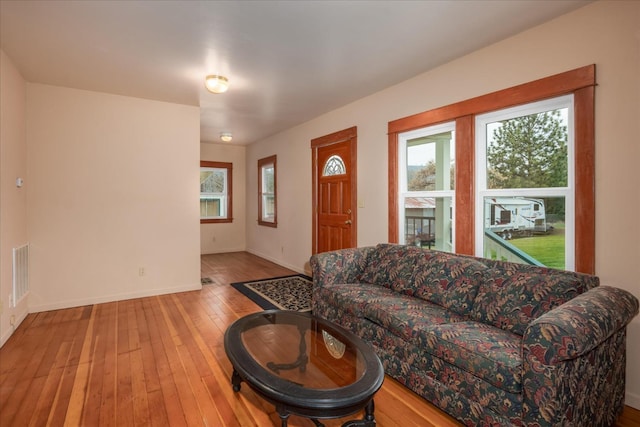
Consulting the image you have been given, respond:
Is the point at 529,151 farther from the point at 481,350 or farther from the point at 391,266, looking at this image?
the point at 481,350

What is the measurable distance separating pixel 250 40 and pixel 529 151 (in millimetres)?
2362

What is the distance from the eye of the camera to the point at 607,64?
2.08 meters

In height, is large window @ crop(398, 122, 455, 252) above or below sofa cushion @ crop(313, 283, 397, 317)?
above

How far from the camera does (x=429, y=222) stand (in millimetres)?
3432

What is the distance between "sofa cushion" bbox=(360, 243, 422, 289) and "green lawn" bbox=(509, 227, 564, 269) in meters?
0.82

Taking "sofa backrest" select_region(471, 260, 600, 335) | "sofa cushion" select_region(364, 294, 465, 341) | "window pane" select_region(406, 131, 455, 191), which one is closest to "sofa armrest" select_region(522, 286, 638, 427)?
"sofa backrest" select_region(471, 260, 600, 335)

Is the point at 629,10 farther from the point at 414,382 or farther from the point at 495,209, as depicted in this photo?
the point at 414,382

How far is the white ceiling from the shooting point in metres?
2.18

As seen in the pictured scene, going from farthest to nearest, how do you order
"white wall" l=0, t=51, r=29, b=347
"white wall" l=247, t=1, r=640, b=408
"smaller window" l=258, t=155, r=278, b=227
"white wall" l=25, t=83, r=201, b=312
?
"smaller window" l=258, t=155, r=278, b=227
"white wall" l=25, t=83, r=201, b=312
"white wall" l=0, t=51, r=29, b=347
"white wall" l=247, t=1, r=640, b=408

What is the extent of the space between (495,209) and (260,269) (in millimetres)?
4062

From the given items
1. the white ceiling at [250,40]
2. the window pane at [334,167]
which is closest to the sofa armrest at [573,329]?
the white ceiling at [250,40]

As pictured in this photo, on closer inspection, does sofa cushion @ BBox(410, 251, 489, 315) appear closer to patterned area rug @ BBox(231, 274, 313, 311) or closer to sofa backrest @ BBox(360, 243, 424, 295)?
sofa backrest @ BBox(360, 243, 424, 295)

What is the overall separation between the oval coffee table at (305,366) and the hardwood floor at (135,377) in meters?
0.27

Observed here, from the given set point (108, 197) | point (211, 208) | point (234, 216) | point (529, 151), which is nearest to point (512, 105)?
point (529, 151)
